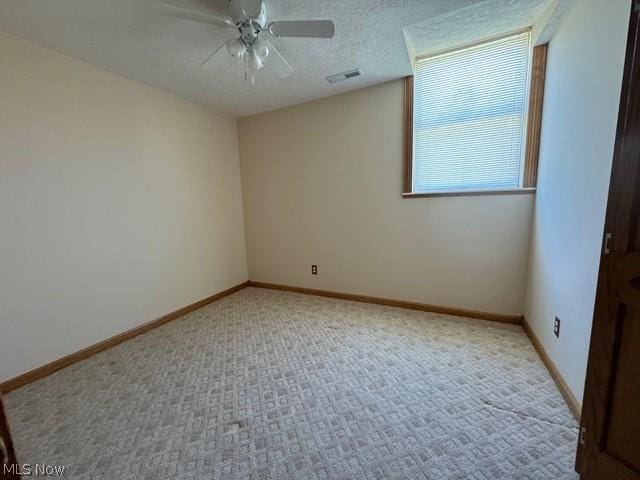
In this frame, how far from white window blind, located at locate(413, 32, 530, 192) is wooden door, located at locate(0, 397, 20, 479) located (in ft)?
9.49

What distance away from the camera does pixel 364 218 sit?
3006mm

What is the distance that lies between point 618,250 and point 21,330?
129 inches

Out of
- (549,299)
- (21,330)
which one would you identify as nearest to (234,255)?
(21,330)

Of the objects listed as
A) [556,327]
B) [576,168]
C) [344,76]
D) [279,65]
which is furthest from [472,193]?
[279,65]

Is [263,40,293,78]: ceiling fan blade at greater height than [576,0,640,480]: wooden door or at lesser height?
greater

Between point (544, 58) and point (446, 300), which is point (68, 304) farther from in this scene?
point (544, 58)

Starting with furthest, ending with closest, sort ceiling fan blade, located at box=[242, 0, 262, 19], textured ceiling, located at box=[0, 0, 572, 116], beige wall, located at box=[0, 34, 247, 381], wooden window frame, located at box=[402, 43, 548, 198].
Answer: wooden window frame, located at box=[402, 43, 548, 198]
beige wall, located at box=[0, 34, 247, 381]
textured ceiling, located at box=[0, 0, 572, 116]
ceiling fan blade, located at box=[242, 0, 262, 19]

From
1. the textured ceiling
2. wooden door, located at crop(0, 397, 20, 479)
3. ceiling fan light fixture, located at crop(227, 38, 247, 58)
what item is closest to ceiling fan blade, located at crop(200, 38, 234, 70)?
the textured ceiling

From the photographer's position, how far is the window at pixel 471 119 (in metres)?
2.25

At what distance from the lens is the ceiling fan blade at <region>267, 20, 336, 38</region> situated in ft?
4.75

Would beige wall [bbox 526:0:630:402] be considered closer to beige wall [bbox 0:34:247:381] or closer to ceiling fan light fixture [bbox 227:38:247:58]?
ceiling fan light fixture [bbox 227:38:247:58]

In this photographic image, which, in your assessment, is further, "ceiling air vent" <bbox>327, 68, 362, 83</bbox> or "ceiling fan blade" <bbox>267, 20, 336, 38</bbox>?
"ceiling air vent" <bbox>327, 68, 362, 83</bbox>

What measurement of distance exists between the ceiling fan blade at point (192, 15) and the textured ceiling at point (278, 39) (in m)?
0.06

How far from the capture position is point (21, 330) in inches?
72.9
